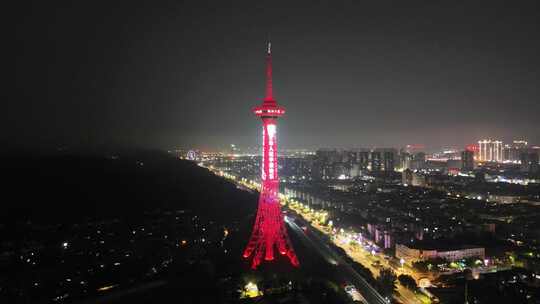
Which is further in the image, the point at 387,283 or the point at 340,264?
the point at 340,264

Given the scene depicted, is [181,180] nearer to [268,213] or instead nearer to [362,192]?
[362,192]

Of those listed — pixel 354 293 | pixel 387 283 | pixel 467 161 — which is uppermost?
pixel 467 161

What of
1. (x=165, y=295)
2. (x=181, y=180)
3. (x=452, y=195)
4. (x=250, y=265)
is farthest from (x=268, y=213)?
(x=181, y=180)

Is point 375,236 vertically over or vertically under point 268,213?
under

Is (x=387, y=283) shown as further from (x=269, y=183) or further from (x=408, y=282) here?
(x=269, y=183)

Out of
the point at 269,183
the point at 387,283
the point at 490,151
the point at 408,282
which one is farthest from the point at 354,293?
the point at 490,151

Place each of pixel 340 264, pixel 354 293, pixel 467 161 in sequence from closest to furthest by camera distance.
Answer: pixel 354 293 → pixel 340 264 → pixel 467 161

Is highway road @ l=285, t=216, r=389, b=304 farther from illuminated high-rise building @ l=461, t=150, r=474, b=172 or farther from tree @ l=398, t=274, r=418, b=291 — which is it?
illuminated high-rise building @ l=461, t=150, r=474, b=172
